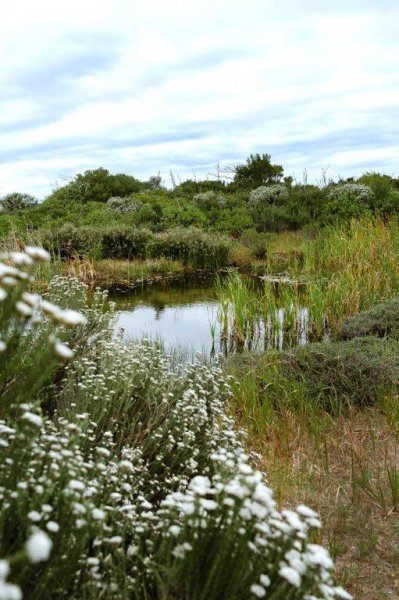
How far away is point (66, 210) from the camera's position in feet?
99.9

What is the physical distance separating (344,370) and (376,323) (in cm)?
192

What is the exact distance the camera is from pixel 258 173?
3884 centimetres

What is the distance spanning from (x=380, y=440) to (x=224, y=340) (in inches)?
204

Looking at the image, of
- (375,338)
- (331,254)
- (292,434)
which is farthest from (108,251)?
(292,434)

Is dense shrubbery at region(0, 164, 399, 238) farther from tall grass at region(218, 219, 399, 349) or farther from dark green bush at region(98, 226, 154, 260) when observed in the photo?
tall grass at region(218, 219, 399, 349)

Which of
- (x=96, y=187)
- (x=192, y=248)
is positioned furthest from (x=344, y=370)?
(x=96, y=187)

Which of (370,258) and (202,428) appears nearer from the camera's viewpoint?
(202,428)

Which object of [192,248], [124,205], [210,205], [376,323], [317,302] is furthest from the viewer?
[210,205]

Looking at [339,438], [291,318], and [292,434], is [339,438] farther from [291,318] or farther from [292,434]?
[291,318]

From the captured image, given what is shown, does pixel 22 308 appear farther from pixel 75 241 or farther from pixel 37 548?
pixel 75 241

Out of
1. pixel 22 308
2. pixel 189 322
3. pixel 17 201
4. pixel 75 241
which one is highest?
pixel 17 201

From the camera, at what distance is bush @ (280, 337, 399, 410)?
6.15 metres

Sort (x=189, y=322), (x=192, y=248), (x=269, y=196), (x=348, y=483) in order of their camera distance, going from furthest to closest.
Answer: (x=269, y=196), (x=192, y=248), (x=189, y=322), (x=348, y=483)

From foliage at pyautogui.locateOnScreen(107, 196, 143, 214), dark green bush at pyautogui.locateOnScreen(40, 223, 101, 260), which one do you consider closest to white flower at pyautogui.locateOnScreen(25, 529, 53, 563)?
dark green bush at pyautogui.locateOnScreen(40, 223, 101, 260)
